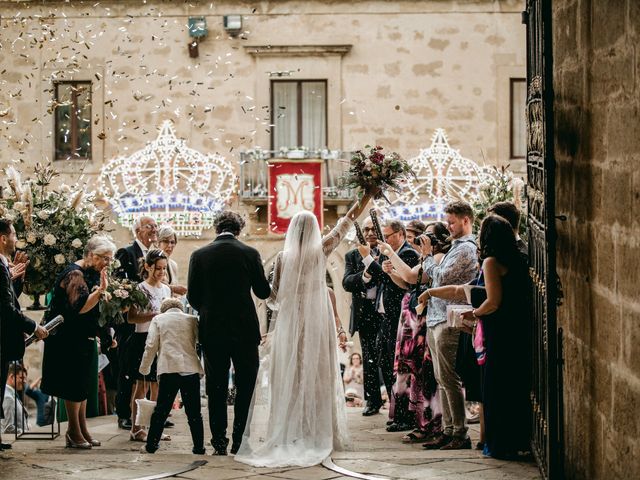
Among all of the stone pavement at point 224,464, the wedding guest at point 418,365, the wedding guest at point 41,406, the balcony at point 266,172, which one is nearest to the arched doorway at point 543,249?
the stone pavement at point 224,464

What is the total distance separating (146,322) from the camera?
30.3 ft

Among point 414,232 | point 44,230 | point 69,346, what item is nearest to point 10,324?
point 69,346

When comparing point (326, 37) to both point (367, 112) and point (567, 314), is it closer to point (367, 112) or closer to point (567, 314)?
point (367, 112)

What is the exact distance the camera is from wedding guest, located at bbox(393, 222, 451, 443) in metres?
8.72

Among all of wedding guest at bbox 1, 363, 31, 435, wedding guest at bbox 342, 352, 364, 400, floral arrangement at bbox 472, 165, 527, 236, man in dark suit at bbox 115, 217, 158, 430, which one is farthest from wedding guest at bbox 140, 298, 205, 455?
wedding guest at bbox 342, 352, 364, 400

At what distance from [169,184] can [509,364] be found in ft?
44.9

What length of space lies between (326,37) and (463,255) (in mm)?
12849

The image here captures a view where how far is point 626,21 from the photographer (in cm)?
498

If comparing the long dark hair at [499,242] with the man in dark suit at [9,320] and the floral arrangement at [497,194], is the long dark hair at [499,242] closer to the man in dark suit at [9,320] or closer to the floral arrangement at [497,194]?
the man in dark suit at [9,320]

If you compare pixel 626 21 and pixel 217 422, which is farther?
pixel 217 422

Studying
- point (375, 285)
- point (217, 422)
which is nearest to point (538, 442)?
point (217, 422)

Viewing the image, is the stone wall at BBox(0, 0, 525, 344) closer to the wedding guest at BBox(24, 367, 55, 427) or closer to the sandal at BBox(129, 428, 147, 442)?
the wedding guest at BBox(24, 367, 55, 427)

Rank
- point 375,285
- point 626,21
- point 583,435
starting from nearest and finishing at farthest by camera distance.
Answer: point 626,21 < point 583,435 < point 375,285

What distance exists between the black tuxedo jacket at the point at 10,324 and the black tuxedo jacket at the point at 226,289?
1194mm
